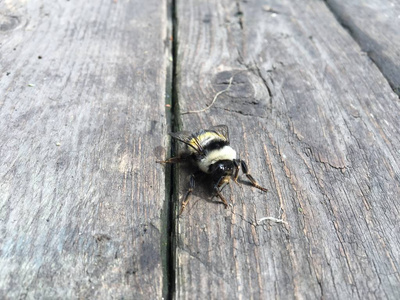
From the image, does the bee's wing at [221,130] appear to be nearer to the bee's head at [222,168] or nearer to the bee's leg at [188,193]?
the bee's head at [222,168]

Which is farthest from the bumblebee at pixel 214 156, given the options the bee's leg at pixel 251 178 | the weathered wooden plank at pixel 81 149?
the weathered wooden plank at pixel 81 149

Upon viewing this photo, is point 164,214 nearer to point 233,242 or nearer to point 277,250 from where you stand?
point 233,242

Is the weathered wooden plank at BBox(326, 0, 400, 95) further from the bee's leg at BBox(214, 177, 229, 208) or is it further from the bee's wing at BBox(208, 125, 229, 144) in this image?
the bee's leg at BBox(214, 177, 229, 208)

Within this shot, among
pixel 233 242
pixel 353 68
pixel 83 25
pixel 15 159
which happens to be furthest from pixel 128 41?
pixel 233 242

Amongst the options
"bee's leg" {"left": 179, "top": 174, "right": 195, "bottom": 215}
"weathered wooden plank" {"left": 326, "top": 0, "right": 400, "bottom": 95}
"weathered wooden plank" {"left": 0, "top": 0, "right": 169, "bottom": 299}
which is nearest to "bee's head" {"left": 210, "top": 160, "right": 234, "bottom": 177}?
"bee's leg" {"left": 179, "top": 174, "right": 195, "bottom": 215}

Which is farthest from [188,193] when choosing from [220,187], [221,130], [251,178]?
[221,130]

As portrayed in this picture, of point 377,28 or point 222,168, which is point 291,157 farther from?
point 377,28

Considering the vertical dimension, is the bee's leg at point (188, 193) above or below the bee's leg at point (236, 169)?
below
